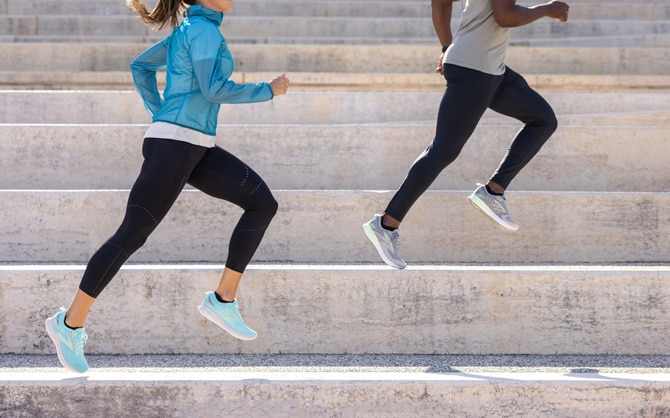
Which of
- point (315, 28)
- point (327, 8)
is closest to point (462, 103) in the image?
point (315, 28)

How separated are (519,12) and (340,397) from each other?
1.92 meters

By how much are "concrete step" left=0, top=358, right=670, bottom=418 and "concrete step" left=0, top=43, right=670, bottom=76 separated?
5.09m

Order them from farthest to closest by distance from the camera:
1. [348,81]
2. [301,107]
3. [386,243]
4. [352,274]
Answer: [348,81] → [301,107] → [386,243] → [352,274]

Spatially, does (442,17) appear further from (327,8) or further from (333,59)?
(327,8)

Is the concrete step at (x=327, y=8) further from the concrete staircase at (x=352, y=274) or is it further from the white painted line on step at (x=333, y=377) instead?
the white painted line on step at (x=333, y=377)

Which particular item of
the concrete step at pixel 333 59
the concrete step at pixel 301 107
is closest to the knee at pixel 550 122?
the concrete step at pixel 301 107

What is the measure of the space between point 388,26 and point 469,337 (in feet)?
18.5

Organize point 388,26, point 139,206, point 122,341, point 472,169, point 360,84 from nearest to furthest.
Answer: point 139,206, point 122,341, point 472,169, point 360,84, point 388,26

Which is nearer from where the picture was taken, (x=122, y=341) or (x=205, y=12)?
(x=205, y=12)

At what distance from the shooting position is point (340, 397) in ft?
11.8

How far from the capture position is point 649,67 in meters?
8.43

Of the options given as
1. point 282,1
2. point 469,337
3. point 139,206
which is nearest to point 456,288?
point 469,337

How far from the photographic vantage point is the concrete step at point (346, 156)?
222 inches

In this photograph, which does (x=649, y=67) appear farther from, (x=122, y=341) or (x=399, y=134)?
(x=122, y=341)
